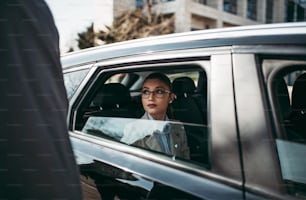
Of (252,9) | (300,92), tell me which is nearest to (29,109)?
(300,92)

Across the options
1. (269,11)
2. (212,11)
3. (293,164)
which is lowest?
(293,164)

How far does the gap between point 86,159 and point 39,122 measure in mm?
449

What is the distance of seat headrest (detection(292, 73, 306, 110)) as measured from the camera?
1.05 meters

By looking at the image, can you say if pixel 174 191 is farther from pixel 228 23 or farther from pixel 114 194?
pixel 228 23

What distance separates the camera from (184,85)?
1450 millimetres

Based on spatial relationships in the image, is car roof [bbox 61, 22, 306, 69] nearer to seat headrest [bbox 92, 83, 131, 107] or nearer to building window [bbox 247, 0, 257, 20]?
seat headrest [bbox 92, 83, 131, 107]

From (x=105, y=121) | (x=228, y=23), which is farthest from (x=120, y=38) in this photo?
(x=105, y=121)

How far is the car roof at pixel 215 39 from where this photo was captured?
652 mm

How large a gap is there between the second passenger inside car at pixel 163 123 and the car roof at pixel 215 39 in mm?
181

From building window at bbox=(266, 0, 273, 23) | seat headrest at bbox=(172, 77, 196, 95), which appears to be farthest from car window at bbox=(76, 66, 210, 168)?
building window at bbox=(266, 0, 273, 23)

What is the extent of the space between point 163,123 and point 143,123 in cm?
5

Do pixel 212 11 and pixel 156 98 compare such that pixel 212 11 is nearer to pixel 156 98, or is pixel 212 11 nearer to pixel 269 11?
pixel 269 11

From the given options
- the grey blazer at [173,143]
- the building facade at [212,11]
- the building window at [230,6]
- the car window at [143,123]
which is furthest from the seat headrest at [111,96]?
the building window at [230,6]

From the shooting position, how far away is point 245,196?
59 cm
